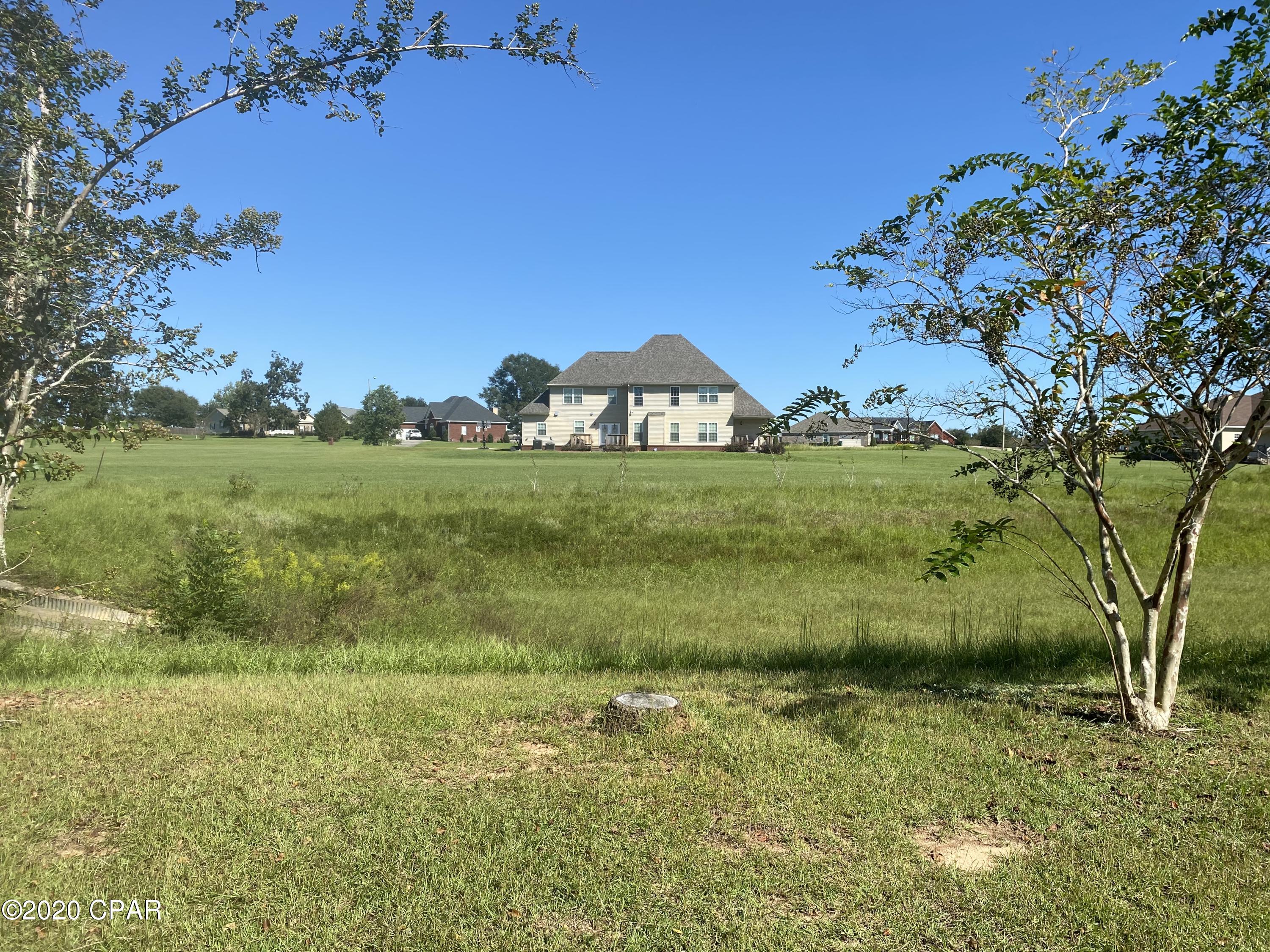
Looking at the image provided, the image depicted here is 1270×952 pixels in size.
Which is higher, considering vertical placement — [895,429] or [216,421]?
[216,421]

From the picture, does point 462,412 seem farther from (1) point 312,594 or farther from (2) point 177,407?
(1) point 312,594

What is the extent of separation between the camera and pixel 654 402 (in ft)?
198

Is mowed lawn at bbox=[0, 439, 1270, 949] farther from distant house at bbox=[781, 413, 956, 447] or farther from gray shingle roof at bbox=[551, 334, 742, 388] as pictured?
gray shingle roof at bbox=[551, 334, 742, 388]

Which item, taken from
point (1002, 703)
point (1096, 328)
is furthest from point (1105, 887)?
point (1096, 328)

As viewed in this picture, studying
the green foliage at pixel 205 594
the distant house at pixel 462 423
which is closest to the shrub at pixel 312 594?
the green foliage at pixel 205 594

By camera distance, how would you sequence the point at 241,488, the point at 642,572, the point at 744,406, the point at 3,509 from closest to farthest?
the point at 3,509
the point at 642,572
the point at 241,488
the point at 744,406

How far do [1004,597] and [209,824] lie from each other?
15360 millimetres

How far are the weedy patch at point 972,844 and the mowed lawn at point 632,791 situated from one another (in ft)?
0.10

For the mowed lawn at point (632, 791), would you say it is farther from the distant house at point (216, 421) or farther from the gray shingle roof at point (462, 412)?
the distant house at point (216, 421)

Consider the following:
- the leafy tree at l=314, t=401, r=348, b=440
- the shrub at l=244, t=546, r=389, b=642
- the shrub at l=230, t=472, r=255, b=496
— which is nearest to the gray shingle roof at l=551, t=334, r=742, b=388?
the leafy tree at l=314, t=401, r=348, b=440

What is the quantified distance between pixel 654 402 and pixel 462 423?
146ft

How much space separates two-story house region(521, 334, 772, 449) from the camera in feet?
196

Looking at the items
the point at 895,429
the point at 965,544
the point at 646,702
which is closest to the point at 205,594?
the point at 646,702

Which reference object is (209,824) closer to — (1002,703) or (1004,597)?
(1002,703)
